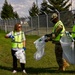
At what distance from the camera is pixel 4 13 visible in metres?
82.7

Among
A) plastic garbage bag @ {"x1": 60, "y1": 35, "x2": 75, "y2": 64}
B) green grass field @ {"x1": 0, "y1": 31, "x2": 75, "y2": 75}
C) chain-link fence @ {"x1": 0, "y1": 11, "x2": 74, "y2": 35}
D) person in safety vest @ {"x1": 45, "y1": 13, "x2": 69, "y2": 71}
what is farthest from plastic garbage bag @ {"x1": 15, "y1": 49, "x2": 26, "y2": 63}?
chain-link fence @ {"x1": 0, "y1": 11, "x2": 74, "y2": 35}

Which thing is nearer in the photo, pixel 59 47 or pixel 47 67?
pixel 59 47

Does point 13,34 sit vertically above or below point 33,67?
above

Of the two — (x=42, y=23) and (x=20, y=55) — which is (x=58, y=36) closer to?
(x=20, y=55)

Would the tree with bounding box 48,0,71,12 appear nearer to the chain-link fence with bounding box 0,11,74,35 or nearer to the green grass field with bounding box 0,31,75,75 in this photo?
the chain-link fence with bounding box 0,11,74,35

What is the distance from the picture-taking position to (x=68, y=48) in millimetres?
11375

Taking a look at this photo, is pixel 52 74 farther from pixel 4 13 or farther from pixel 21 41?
pixel 4 13

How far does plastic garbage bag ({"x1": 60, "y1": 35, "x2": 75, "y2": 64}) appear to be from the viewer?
36.9ft

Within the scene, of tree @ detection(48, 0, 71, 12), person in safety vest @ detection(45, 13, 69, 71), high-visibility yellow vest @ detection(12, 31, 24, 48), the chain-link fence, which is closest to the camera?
person in safety vest @ detection(45, 13, 69, 71)

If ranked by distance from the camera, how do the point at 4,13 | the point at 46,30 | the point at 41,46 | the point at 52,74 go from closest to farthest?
the point at 52,74, the point at 41,46, the point at 46,30, the point at 4,13

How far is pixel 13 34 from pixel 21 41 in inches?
13.7

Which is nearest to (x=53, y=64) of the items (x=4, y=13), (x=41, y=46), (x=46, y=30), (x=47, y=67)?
A: (x=47, y=67)

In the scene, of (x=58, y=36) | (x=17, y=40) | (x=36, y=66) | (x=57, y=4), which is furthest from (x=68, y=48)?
(x=57, y=4)

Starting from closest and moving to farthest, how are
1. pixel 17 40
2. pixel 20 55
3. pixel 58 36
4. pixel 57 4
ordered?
1. pixel 58 36
2. pixel 20 55
3. pixel 17 40
4. pixel 57 4
